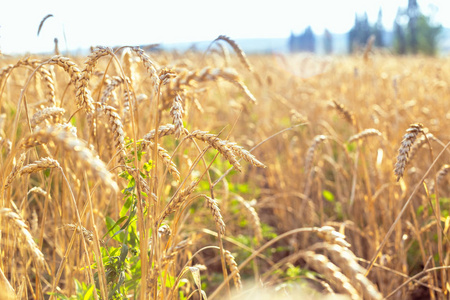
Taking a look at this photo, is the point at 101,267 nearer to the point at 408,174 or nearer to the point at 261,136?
the point at 408,174

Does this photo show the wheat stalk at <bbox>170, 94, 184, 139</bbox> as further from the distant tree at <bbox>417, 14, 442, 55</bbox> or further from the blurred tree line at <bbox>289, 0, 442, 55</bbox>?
the distant tree at <bbox>417, 14, 442, 55</bbox>

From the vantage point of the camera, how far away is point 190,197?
1453mm

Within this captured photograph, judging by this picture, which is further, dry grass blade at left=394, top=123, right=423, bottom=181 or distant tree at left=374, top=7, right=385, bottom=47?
distant tree at left=374, top=7, right=385, bottom=47

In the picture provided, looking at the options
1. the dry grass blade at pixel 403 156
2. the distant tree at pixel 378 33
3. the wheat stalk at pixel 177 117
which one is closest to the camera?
the wheat stalk at pixel 177 117

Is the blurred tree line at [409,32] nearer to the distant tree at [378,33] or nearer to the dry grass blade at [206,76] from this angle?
the distant tree at [378,33]

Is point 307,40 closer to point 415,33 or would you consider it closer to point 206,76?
point 415,33

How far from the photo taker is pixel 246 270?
2.31 m

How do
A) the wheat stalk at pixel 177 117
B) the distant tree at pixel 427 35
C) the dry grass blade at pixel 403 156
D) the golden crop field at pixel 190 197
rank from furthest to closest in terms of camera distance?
1. the distant tree at pixel 427 35
2. the dry grass blade at pixel 403 156
3. the golden crop field at pixel 190 197
4. the wheat stalk at pixel 177 117

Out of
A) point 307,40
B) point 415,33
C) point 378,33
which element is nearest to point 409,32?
point 415,33

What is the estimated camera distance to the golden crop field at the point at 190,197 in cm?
97

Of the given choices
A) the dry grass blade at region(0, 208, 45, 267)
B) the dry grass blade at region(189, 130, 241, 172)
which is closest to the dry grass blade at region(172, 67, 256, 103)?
the dry grass blade at region(189, 130, 241, 172)

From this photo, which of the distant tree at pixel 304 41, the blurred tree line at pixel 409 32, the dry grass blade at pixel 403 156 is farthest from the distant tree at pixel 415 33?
the dry grass blade at pixel 403 156

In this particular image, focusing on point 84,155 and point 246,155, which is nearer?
point 84,155

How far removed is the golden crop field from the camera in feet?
3.17
